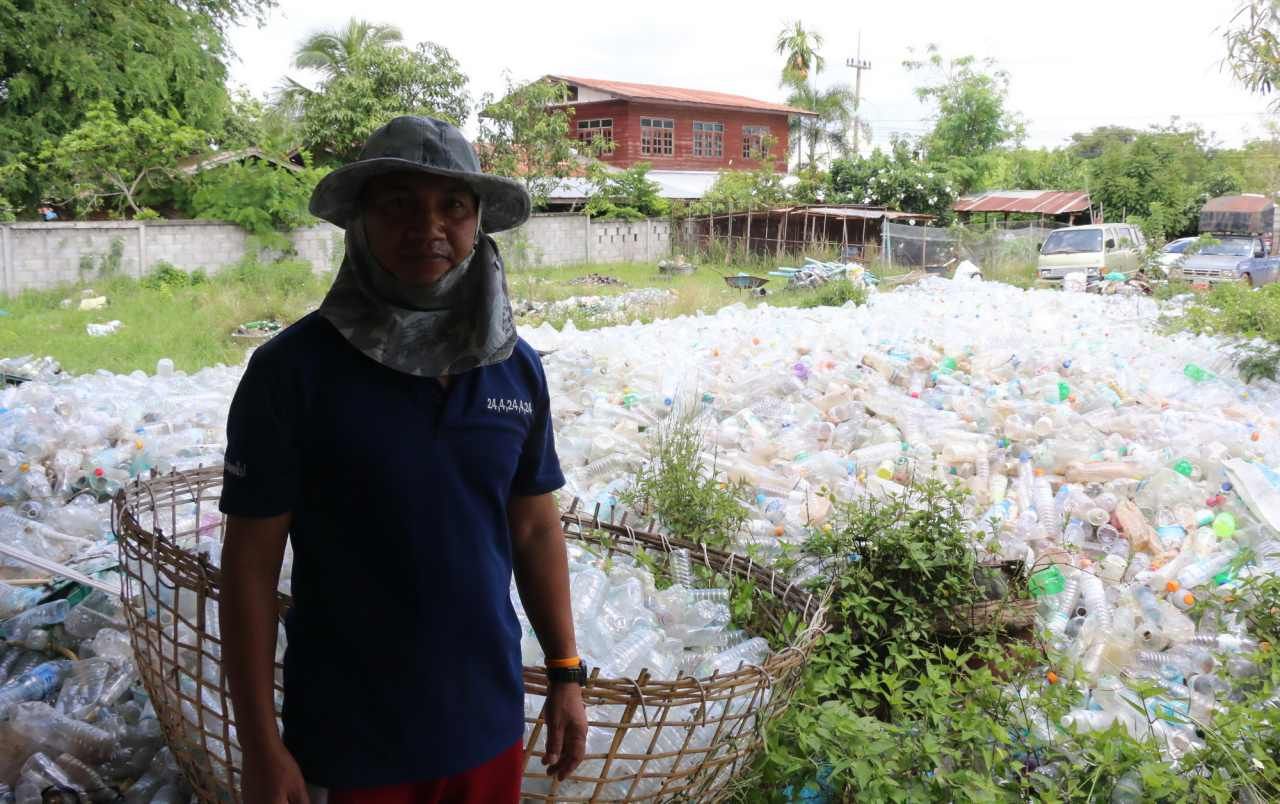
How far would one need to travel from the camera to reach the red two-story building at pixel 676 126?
994 inches

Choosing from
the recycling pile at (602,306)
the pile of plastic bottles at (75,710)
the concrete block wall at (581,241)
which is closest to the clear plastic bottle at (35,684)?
the pile of plastic bottles at (75,710)

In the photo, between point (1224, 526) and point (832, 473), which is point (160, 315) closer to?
point (832, 473)

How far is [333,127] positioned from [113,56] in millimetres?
3680

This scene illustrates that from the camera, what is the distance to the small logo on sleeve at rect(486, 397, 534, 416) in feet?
4.54

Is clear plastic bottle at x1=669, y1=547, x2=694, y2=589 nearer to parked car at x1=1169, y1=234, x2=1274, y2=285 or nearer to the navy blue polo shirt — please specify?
the navy blue polo shirt

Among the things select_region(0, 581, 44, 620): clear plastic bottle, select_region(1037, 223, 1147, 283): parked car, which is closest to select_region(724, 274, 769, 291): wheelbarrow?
select_region(1037, 223, 1147, 283): parked car

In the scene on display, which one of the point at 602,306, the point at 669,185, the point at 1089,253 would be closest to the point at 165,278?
the point at 602,306

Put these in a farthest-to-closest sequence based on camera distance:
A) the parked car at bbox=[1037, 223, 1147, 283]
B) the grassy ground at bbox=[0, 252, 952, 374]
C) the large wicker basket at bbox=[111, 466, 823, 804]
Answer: the parked car at bbox=[1037, 223, 1147, 283] → the grassy ground at bbox=[0, 252, 952, 374] → the large wicker basket at bbox=[111, 466, 823, 804]

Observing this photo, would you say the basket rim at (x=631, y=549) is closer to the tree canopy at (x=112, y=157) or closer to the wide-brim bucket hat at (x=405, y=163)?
the wide-brim bucket hat at (x=405, y=163)

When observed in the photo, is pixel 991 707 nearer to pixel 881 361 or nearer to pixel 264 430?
pixel 264 430

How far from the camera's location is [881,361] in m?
6.12

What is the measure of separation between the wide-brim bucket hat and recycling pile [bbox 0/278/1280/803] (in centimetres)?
94

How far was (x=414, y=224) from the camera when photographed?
4.36 feet

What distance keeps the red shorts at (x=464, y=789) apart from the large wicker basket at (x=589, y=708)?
7.3 inches
